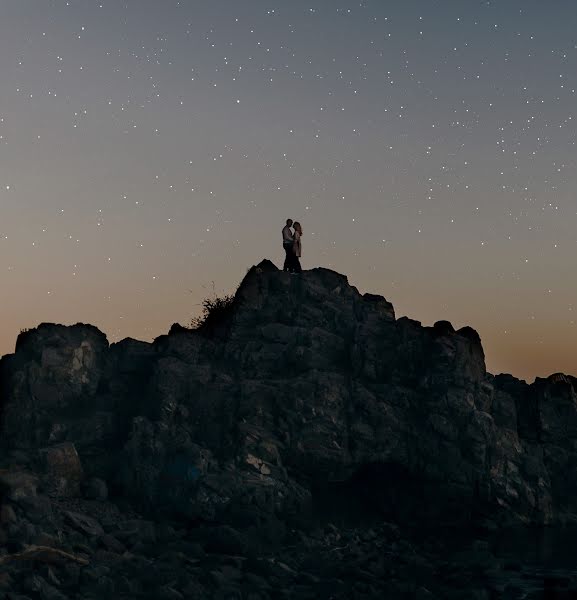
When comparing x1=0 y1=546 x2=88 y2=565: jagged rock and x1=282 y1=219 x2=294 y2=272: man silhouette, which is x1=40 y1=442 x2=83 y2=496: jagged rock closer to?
x1=0 y1=546 x2=88 y2=565: jagged rock

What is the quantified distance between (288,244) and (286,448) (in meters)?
13.0

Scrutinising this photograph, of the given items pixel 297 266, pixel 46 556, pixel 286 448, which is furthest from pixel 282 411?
pixel 46 556

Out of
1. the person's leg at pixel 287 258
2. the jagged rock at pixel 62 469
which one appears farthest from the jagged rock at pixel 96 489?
the person's leg at pixel 287 258

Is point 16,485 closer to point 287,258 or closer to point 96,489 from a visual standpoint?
point 96,489

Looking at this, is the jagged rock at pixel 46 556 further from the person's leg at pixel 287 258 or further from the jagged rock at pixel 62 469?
the person's leg at pixel 287 258

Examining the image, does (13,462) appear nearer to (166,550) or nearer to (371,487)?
(166,550)

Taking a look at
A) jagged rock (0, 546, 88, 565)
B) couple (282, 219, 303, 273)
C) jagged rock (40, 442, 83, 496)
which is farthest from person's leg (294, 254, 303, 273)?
jagged rock (0, 546, 88, 565)

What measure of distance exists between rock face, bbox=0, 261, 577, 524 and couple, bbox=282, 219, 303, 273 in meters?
1.09

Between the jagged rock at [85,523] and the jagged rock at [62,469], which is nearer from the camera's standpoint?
the jagged rock at [85,523]

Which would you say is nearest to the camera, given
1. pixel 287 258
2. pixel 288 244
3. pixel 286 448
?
pixel 286 448

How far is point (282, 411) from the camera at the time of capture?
159 ft

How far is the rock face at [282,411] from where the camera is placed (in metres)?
45.4

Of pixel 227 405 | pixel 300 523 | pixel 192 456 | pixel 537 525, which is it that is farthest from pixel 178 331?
pixel 537 525

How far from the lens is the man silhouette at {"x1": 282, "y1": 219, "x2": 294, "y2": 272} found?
→ 53.1 metres
